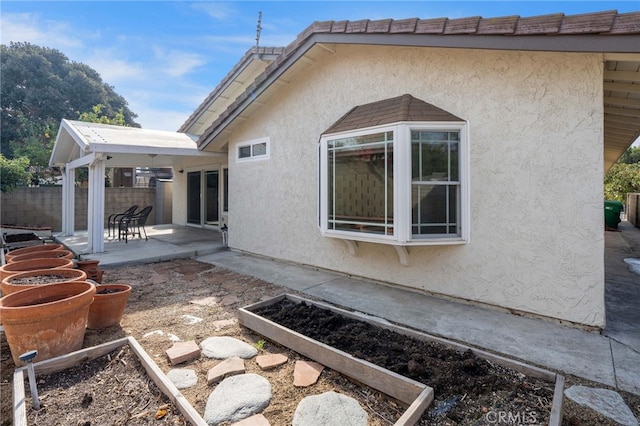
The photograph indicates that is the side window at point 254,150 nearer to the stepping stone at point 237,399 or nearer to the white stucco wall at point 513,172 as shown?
the white stucco wall at point 513,172

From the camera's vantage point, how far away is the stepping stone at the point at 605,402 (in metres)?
2.58

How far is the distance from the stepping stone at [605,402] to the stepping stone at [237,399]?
2751mm

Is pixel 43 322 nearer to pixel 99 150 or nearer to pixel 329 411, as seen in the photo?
pixel 329 411

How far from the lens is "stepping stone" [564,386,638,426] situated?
2584mm

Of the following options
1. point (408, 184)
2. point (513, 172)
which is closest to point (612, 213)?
point (513, 172)

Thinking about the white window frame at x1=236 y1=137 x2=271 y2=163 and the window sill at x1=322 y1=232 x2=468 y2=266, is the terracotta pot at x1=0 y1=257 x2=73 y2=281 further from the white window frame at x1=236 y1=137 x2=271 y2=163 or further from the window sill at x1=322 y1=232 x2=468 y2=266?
the white window frame at x1=236 y1=137 x2=271 y2=163

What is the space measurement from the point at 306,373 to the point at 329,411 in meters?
0.59

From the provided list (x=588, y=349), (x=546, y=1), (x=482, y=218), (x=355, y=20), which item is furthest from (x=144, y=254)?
(x=546, y=1)

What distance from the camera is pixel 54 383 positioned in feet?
9.90

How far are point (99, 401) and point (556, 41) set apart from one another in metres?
6.14

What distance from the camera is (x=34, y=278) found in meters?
4.26

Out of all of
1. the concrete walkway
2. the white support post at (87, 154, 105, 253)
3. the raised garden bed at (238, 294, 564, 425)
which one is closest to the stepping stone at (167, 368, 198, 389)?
the raised garden bed at (238, 294, 564, 425)

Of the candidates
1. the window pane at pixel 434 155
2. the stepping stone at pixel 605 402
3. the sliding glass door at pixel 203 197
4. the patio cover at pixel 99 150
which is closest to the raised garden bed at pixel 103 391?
the stepping stone at pixel 605 402

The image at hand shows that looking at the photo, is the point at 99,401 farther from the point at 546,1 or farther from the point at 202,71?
the point at 202,71
